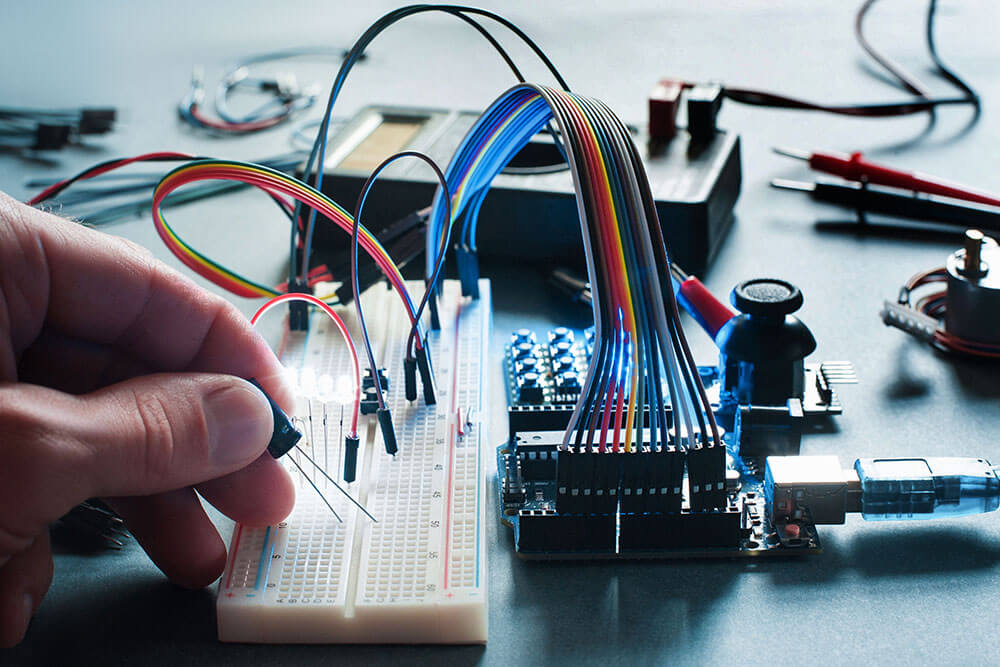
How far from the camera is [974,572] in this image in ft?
2.97

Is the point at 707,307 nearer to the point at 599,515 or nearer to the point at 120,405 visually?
the point at 599,515

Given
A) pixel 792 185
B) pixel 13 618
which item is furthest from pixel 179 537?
pixel 792 185

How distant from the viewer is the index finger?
872mm

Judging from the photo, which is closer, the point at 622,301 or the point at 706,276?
the point at 622,301

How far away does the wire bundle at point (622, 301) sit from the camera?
854mm

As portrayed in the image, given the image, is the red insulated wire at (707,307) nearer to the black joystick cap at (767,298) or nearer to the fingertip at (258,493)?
the black joystick cap at (767,298)

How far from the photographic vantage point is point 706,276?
4.54ft

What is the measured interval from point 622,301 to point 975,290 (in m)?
0.52

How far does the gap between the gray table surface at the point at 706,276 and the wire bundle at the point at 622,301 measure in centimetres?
14

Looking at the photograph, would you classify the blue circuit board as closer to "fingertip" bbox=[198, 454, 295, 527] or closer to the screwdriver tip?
A: "fingertip" bbox=[198, 454, 295, 527]

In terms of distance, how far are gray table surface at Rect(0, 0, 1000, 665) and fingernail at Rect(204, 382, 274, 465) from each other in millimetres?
158

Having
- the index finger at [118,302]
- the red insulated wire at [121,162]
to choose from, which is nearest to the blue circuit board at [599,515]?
the index finger at [118,302]

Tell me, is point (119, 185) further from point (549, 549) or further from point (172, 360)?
point (549, 549)

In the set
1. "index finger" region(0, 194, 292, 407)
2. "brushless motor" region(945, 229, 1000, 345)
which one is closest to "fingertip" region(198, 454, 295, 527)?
"index finger" region(0, 194, 292, 407)
